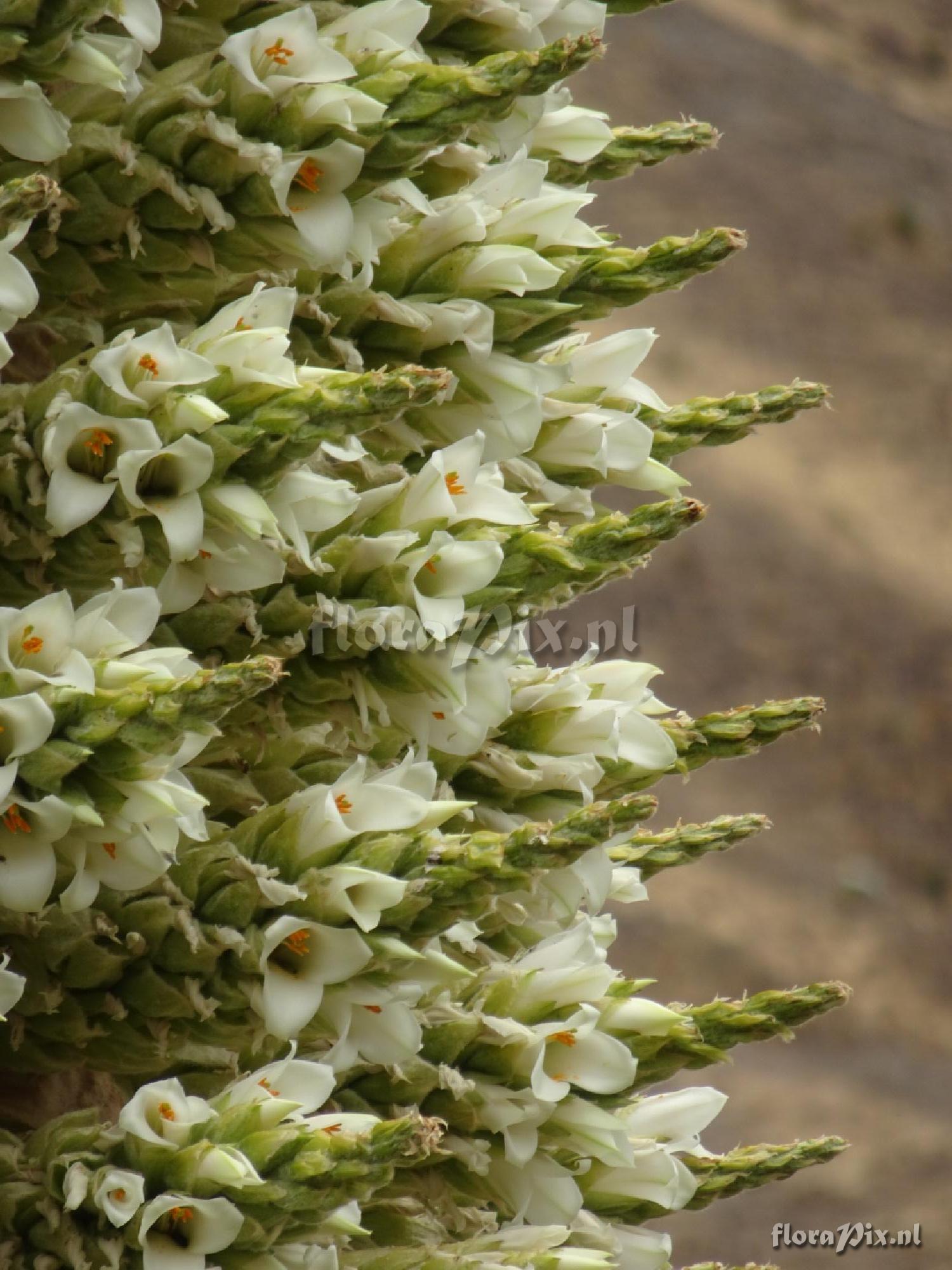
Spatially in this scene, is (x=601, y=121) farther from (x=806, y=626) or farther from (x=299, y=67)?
(x=806, y=626)

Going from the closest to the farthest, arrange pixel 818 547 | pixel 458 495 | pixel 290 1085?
pixel 290 1085 → pixel 458 495 → pixel 818 547

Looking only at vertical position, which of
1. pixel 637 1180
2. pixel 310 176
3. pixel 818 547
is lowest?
pixel 818 547

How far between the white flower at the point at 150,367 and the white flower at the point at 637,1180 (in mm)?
773

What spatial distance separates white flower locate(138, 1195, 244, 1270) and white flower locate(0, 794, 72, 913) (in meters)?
0.22

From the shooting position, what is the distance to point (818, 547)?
808 centimetres

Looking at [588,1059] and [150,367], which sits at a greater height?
[150,367]

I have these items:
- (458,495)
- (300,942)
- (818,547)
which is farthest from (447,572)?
(818,547)

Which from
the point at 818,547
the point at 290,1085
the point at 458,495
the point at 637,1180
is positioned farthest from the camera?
the point at 818,547

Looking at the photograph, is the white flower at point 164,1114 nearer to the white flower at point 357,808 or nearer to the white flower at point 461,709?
the white flower at point 357,808

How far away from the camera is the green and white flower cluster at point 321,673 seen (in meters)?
1.16

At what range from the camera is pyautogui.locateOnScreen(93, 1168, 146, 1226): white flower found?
1151mm

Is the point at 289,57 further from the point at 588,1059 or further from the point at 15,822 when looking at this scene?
the point at 588,1059

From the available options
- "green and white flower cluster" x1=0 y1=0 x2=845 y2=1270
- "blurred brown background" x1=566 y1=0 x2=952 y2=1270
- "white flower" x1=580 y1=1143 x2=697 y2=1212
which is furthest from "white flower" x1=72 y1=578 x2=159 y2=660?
"blurred brown background" x1=566 y1=0 x2=952 y2=1270

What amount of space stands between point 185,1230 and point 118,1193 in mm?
54
